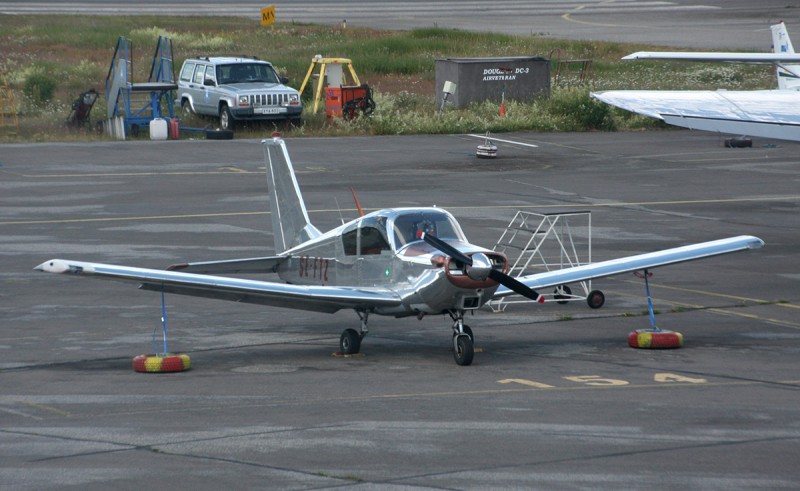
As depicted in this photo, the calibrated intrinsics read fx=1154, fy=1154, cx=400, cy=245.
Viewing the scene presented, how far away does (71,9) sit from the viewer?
8450 cm

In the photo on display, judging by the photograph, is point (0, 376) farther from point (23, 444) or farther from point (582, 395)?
point (582, 395)

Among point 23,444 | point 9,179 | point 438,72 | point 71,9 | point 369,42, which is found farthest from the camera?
point 71,9

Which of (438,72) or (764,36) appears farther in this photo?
(764,36)

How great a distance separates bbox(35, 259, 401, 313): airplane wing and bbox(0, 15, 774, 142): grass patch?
29624mm

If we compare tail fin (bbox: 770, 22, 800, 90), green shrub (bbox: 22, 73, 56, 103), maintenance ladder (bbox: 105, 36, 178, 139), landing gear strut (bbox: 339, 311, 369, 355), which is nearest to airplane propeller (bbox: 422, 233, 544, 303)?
landing gear strut (bbox: 339, 311, 369, 355)

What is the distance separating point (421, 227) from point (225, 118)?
30.0 meters

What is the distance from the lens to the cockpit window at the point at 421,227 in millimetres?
15359

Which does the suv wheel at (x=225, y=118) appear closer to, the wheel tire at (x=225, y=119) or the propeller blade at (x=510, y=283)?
the wheel tire at (x=225, y=119)

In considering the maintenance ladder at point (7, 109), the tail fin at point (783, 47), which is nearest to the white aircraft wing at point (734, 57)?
the tail fin at point (783, 47)

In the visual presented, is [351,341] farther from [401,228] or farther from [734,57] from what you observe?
[734,57]

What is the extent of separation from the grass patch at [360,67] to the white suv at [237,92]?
106 cm

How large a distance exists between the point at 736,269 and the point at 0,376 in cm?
1415

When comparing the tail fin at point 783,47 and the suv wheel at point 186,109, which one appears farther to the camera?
the suv wheel at point 186,109

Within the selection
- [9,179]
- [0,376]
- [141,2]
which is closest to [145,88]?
[9,179]
